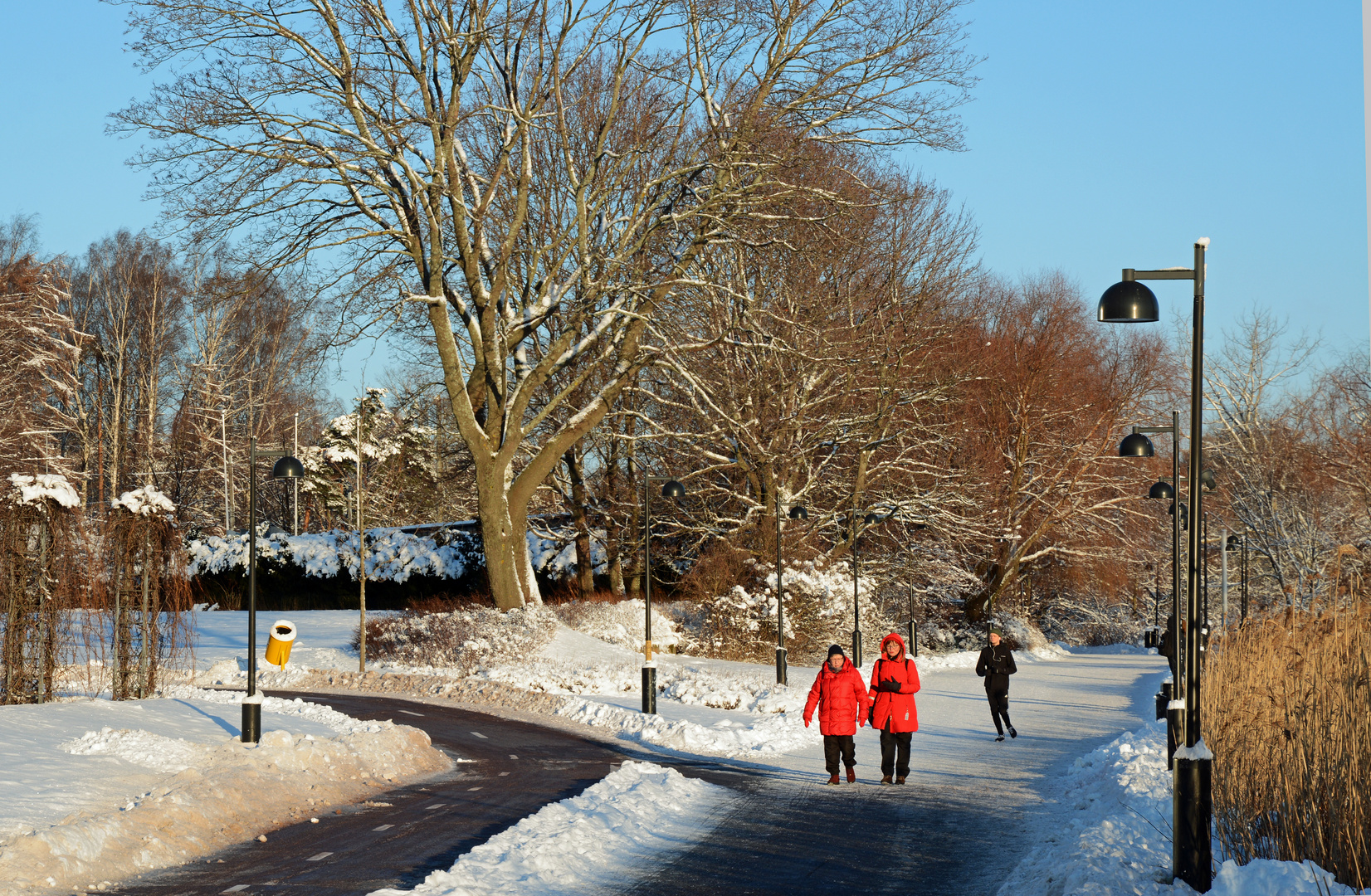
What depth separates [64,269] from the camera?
49781mm

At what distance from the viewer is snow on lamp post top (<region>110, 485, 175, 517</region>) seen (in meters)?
17.4

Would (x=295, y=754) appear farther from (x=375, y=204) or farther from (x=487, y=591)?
(x=487, y=591)

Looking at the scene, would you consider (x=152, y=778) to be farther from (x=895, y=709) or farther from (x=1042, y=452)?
(x=1042, y=452)

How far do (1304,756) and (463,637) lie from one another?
23.4 meters

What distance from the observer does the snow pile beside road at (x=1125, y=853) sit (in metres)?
6.63

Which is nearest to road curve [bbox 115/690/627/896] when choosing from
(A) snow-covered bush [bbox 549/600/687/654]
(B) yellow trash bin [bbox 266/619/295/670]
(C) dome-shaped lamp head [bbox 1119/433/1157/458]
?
(B) yellow trash bin [bbox 266/619/295/670]

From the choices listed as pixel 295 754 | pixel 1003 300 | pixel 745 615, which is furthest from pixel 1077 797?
pixel 1003 300

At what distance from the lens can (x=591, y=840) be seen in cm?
1022

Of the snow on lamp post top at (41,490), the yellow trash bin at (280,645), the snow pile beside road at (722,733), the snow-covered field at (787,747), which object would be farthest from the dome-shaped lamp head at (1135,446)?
the yellow trash bin at (280,645)

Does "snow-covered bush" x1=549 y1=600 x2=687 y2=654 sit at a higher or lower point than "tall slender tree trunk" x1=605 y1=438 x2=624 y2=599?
lower

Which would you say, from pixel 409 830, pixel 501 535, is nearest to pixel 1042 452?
pixel 501 535

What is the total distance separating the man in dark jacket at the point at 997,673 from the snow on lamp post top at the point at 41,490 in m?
13.3

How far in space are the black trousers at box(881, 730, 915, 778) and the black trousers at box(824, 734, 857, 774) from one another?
390mm

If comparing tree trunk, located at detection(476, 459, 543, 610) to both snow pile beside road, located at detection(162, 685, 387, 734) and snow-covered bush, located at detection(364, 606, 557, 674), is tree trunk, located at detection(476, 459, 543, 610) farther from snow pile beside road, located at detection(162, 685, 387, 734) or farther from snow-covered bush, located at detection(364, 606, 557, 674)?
snow pile beside road, located at detection(162, 685, 387, 734)
